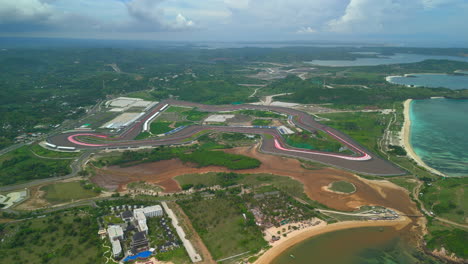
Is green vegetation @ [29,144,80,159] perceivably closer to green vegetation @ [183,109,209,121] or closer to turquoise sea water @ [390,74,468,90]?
green vegetation @ [183,109,209,121]

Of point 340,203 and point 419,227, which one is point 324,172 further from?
point 419,227

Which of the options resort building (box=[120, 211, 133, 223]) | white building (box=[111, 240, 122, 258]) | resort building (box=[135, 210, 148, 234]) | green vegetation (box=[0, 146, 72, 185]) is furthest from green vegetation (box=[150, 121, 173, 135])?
white building (box=[111, 240, 122, 258])

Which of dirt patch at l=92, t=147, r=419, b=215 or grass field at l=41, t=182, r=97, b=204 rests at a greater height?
dirt patch at l=92, t=147, r=419, b=215

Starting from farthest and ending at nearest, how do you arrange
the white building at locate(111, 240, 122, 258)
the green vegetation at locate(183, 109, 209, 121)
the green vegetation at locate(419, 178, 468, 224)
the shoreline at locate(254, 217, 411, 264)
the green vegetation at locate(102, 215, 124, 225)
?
the green vegetation at locate(183, 109, 209, 121)
the green vegetation at locate(419, 178, 468, 224)
the green vegetation at locate(102, 215, 124, 225)
the shoreline at locate(254, 217, 411, 264)
the white building at locate(111, 240, 122, 258)

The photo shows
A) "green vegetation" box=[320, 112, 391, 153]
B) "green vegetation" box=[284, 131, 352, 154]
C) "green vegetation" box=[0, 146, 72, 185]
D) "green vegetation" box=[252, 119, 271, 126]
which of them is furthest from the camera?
"green vegetation" box=[252, 119, 271, 126]

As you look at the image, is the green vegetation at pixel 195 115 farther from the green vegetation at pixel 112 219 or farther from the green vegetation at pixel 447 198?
the green vegetation at pixel 447 198

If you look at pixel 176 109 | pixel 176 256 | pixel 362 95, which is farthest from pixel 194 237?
pixel 362 95
